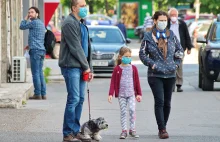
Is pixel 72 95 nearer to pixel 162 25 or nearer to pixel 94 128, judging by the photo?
pixel 94 128

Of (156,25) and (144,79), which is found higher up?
(156,25)

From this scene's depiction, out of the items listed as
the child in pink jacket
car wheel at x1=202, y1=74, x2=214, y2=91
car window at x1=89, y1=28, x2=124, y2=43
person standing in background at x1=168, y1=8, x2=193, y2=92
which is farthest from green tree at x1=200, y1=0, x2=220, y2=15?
the child in pink jacket

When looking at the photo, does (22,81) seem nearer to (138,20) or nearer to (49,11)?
(49,11)

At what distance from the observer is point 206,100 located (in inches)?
718

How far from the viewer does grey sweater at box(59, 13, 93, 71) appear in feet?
35.7

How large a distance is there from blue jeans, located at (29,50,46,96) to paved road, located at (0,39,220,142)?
1.01 feet

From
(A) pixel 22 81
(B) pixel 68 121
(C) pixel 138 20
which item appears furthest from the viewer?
(C) pixel 138 20

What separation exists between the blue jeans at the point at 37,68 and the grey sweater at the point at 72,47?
20.6ft

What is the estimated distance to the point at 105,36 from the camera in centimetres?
2775

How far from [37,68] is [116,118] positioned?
341 centimetres

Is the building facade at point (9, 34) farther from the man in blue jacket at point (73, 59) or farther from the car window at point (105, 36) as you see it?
the man in blue jacket at point (73, 59)

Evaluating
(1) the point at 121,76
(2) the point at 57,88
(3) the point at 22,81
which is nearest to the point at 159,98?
(1) the point at 121,76

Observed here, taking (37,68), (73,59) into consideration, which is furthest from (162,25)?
(37,68)

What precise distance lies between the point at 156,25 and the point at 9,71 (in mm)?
8171
